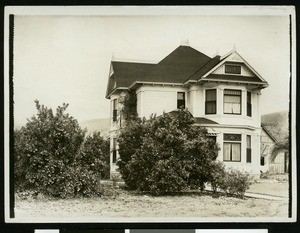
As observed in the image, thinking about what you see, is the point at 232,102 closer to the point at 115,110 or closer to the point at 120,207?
the point at 115,110

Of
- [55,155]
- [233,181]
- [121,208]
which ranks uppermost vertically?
[55,155]

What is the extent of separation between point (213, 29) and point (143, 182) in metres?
0.68

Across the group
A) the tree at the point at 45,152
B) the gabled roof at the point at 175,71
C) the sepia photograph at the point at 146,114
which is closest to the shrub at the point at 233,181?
the sepia photograph at the point at 146,114

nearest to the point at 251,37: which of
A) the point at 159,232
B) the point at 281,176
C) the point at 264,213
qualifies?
the point at 281,176

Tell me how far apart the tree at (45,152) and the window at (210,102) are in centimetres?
52

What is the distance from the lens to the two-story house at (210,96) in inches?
81.3

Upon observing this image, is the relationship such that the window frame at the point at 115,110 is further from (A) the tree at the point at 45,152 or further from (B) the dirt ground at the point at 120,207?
(B) the dirt ground at the point at 120,207

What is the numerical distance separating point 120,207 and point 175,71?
0.60m

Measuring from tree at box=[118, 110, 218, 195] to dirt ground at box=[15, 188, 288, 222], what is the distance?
0.05 m

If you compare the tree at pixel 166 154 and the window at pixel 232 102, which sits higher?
the window at pixel 232 102

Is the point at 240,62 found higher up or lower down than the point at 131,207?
higher up

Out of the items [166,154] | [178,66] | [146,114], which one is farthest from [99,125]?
[178,66]

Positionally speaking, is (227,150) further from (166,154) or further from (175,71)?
(175,71)

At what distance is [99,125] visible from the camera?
205 centimetres
